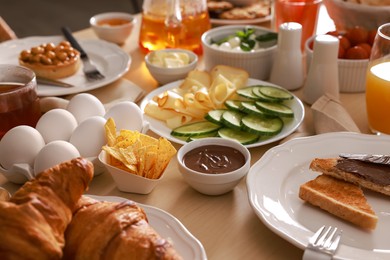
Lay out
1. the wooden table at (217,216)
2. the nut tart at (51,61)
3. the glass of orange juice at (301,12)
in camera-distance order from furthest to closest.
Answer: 1. the glass of orange juice at (301,12)
2. the nut tart at (51,61)
3. the wooden table at (217,216)

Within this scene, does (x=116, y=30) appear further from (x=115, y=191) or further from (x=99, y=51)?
(x=115, y=191)

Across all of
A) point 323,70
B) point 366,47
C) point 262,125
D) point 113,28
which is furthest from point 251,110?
point 113,28

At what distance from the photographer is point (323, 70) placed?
1.65m

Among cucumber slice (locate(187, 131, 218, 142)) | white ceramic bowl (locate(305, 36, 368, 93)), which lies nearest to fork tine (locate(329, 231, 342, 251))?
cucumber slice (locate(187, 131, 218, 142))

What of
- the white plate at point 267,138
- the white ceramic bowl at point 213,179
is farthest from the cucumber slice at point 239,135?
the white ceramic bowl at point 213,179

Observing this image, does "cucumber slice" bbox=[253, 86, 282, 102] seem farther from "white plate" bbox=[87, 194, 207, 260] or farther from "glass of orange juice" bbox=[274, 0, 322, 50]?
"white plate" bbox=[87, 194, 207, 260]

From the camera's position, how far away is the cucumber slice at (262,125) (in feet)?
4.74

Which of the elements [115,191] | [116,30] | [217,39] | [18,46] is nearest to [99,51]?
[116,30]

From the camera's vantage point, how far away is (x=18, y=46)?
2.10m

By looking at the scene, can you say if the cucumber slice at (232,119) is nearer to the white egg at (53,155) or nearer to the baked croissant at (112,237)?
the white egg at (53,155)

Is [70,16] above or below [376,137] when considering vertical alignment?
below

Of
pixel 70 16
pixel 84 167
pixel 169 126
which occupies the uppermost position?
pixel 84 167

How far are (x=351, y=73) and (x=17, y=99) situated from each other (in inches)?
40.3

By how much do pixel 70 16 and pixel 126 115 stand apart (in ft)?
12.6
